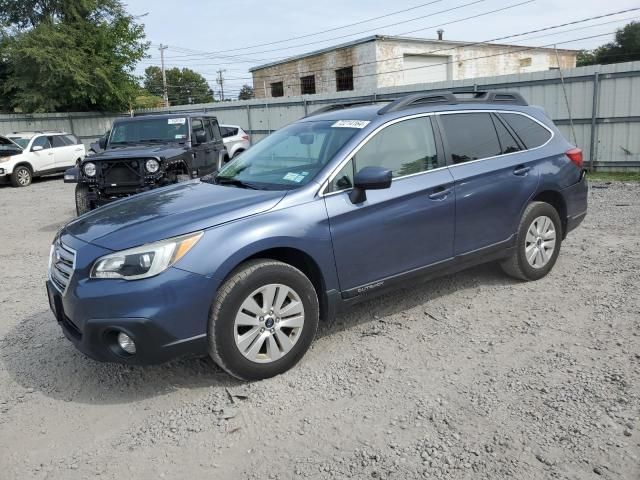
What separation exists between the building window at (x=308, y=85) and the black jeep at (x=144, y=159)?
2133 centimetres

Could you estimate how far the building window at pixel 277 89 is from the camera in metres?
32.9

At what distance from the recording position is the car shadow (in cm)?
360

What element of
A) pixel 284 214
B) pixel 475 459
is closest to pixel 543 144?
pixel 284 214

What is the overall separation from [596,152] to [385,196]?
1014 cm

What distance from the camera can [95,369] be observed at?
3.89 m

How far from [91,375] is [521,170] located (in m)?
3.82

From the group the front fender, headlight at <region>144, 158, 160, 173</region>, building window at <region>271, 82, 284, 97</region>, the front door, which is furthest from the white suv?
building window at <region>271, 82, 284, 97</region>

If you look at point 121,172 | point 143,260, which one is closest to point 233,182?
point 143,260

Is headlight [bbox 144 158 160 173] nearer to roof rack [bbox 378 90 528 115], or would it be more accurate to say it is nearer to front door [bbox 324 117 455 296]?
roof rack [bbox 378 90 528 115]

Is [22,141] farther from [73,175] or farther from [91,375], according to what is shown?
[91,375]

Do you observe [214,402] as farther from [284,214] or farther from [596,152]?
[596,152]

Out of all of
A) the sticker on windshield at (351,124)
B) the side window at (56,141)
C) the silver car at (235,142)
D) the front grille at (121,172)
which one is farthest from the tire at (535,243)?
the side window at (56,141)

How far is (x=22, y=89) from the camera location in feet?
84.5

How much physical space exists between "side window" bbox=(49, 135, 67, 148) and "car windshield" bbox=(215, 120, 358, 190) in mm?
14896
